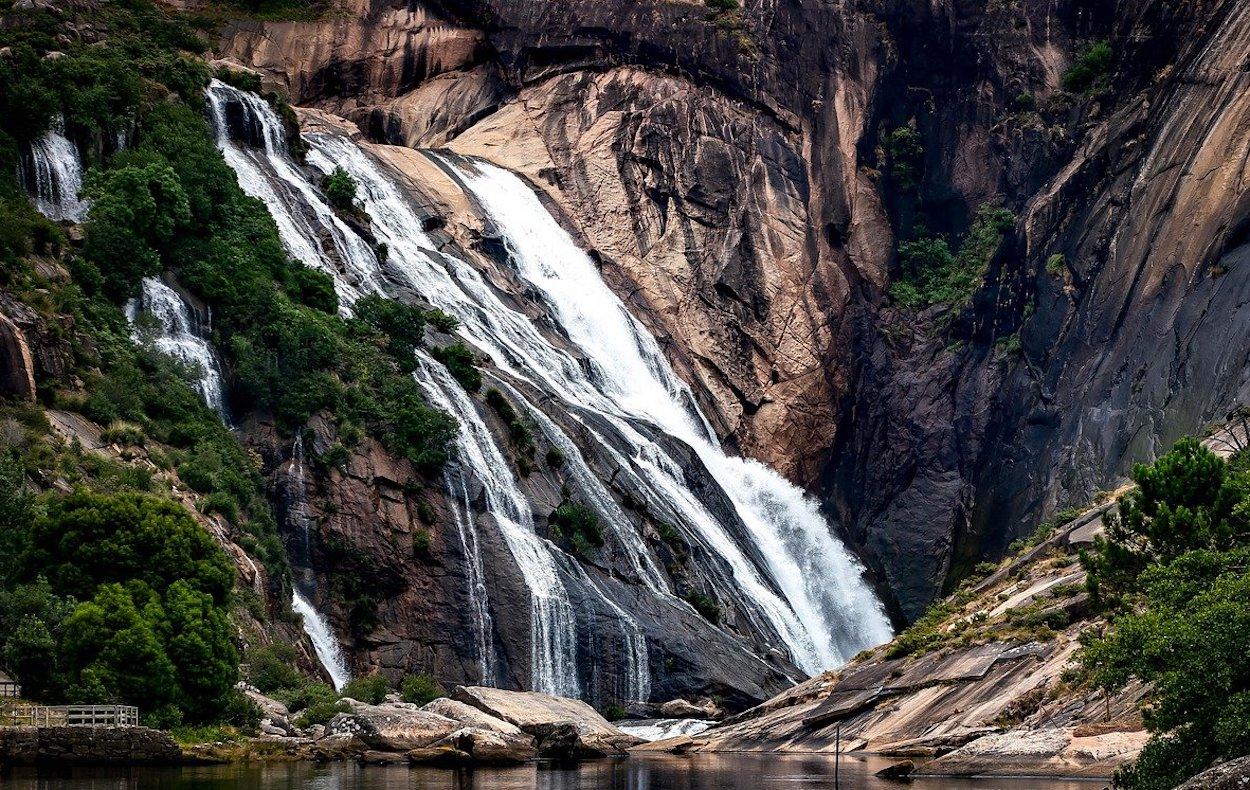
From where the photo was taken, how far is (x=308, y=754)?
45.9m

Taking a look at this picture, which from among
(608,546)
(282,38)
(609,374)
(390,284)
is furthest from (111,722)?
(282,38)

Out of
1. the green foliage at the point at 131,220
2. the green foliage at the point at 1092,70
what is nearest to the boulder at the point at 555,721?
the green foliage at the point at 131,220

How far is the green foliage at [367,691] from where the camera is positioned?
53841 millimetres

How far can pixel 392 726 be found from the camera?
153 ft

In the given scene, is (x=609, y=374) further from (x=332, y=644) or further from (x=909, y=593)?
(x=332, y=644)

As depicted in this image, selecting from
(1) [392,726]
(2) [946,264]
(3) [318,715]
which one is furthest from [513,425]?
(2) [946,264]

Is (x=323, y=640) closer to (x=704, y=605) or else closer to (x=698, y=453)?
(x=704, y=605)

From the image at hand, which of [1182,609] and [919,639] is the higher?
[919,639]

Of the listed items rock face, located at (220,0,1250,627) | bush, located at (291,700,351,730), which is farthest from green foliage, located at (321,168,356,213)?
bush, located at (291,700,351,730)

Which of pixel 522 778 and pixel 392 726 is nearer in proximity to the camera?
pixel 522 778

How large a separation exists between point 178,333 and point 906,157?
55.7 m

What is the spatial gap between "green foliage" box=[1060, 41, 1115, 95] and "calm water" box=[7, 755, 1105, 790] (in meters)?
60.3

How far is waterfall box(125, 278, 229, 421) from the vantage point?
62000mm

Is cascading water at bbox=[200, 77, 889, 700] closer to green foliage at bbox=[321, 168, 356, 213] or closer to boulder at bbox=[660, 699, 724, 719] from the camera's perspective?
green foliage at bbox=[321, 168, 356, 213]
